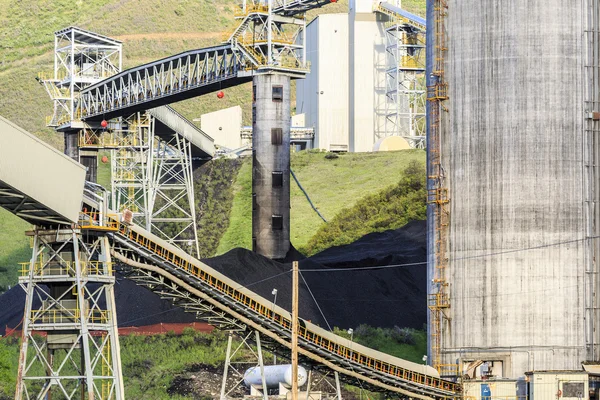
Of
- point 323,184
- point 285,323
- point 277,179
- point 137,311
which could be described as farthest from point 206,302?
point 323,184

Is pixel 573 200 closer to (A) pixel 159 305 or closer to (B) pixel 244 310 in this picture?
(B) pixel 244 310

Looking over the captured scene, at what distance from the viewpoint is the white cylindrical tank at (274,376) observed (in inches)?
2474

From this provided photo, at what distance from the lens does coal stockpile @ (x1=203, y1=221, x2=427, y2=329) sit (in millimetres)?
76625

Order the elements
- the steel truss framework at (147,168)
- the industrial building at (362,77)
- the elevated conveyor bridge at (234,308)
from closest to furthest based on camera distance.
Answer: the elevated conveyor bridge at (234,308) → the steel truss framework at (147,168) → the industrial building at (362,77)

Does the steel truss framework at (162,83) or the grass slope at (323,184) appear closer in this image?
the steel truss framework at (162,83)

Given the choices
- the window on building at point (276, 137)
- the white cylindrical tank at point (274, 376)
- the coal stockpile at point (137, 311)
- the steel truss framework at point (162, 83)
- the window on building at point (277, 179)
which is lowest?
the white cylindrical tank at point (274, 376)

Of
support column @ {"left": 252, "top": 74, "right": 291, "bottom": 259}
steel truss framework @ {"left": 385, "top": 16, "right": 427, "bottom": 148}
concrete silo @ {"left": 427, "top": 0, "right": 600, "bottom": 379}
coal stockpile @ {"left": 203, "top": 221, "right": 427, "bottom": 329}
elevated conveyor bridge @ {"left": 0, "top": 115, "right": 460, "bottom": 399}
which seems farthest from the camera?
steel truss framework @ {"left": 385, "top": 16, "right": 427, "bottom": 148}

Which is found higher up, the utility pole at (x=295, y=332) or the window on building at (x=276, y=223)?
the window on building at (x=276, y=223)

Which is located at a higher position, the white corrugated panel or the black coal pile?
the white corrugated panel

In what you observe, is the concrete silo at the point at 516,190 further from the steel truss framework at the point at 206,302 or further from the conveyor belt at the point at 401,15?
the conveyor belt at the point at 401,15

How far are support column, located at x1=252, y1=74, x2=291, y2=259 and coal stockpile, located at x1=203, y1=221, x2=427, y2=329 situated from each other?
2.47 metres

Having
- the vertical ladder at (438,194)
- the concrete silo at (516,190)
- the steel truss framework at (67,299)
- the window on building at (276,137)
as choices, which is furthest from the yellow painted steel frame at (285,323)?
the window on building at (276,137)

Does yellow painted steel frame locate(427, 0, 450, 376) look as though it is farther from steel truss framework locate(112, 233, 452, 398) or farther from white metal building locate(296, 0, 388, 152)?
white metal building locate(296, 0, 388, 152)

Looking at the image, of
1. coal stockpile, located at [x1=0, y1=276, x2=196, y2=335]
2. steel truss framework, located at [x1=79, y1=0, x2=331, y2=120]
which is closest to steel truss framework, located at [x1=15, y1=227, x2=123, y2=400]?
coal stockpile, located at [x1=0, y1=276, x2=196, y2=335]
